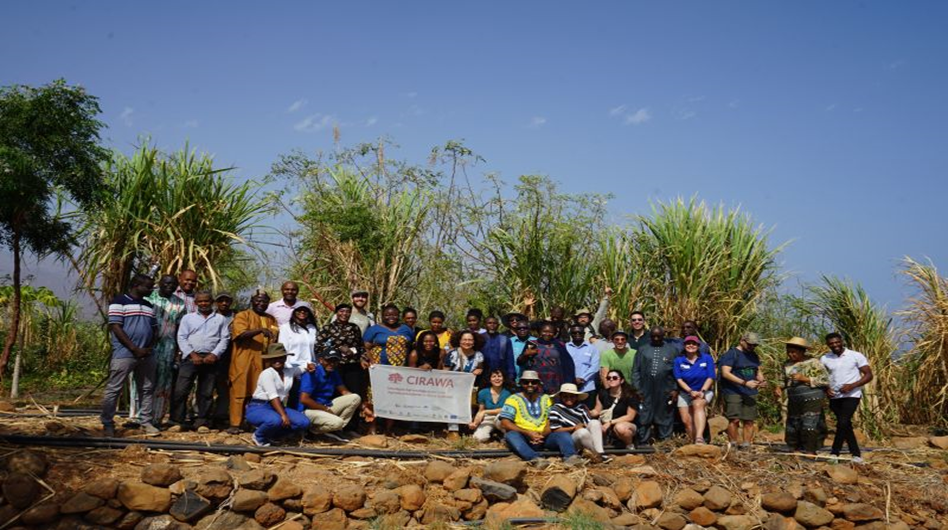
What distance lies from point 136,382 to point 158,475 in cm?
180

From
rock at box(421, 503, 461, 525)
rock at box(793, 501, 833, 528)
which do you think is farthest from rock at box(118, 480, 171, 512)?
rock at box(793, 501, 833, 528)

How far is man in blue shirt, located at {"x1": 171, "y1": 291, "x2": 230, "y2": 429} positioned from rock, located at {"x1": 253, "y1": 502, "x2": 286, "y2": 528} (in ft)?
5.93

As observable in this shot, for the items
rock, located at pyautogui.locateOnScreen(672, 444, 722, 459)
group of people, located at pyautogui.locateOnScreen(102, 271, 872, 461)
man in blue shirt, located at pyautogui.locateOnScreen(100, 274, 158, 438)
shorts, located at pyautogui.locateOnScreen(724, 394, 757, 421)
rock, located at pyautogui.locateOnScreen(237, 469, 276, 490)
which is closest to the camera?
rock, located at pyautogui.locateOnScreen(237, 469, 276, 490)

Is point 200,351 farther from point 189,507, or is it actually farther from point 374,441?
point 189,507

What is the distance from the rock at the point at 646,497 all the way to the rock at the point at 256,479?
314 cm

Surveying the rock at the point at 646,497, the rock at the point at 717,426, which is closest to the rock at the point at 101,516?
the rock at the point at 646,497

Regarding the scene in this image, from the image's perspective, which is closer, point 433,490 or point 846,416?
A: point 433,490

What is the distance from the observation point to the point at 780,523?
290 inches

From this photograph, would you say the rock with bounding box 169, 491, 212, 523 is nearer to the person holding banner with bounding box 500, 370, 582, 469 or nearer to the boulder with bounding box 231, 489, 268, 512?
the boulder with bounding box 231, 489, 268, 512

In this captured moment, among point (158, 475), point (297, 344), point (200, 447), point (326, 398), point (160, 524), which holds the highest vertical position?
point (297, 344)

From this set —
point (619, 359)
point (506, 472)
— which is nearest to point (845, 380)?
point (619, 359)

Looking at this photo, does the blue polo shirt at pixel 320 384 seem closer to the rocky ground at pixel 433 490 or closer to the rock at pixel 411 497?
the rocky ground at pixel 433 490

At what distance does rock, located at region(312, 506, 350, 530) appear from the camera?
602 cm

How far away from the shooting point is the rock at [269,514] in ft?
19.5
